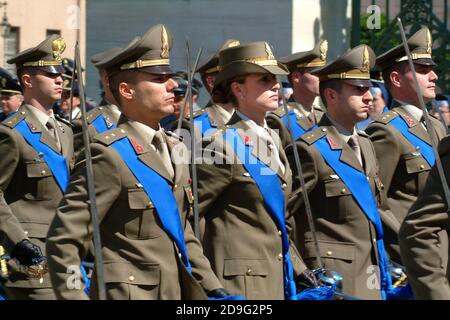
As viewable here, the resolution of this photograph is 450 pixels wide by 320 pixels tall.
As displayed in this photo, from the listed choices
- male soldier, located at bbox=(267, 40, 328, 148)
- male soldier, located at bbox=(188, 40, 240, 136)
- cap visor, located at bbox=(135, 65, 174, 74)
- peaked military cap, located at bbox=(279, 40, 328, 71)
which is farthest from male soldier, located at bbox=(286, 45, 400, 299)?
peaked military cap, located at bbox=(279, 40, 328, 71)

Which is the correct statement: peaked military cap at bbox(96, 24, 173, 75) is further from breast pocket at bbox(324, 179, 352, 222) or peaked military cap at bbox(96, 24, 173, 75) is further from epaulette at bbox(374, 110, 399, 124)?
epaulette at bbox(374, 110, 399, 124)

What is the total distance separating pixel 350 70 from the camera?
9.31 metres

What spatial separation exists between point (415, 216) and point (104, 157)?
4.42ft

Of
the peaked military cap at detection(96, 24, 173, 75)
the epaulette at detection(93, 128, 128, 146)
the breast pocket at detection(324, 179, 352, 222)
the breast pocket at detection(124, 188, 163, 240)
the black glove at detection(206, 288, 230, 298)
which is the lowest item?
the black glove at detection(206, 288, 230, 298)

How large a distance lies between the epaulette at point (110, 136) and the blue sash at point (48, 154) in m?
2.35

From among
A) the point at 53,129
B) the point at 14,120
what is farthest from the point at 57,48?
the point at 14,120

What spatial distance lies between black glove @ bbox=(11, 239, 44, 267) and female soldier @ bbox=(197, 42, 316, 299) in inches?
32.6

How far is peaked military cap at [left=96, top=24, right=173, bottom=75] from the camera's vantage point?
7.35 m

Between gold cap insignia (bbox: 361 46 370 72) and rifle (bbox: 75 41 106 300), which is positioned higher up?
gold cap insignia (bbox: 361 46 370 72)

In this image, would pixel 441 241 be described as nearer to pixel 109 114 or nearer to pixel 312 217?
pixel 312 217

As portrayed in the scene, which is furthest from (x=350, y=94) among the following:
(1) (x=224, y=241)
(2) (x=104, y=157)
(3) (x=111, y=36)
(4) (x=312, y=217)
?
(3) (x=111, y=36)

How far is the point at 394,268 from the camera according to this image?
9.11 m

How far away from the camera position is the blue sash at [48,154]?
31.3 ft

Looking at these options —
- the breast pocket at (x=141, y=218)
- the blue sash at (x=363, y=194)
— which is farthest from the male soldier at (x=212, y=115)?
the breast pocket at (x=141, y=218)
